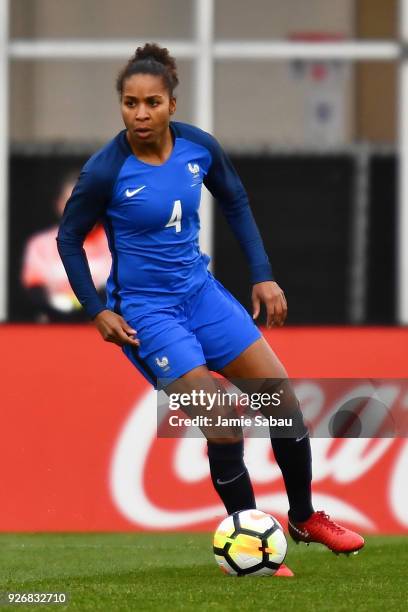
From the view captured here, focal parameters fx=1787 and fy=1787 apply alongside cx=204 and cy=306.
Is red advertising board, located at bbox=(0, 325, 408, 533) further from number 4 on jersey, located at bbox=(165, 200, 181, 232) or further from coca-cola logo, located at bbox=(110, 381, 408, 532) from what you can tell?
number 4 on jersey, located at bbox=(165, 200, 181, 232)

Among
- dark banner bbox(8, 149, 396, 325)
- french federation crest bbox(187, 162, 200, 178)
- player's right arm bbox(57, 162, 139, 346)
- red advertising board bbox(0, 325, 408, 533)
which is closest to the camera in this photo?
player's right arm bbox(57, 162, 139, 346)

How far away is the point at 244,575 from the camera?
6258mm

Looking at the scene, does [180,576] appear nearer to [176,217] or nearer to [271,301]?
[271,301]

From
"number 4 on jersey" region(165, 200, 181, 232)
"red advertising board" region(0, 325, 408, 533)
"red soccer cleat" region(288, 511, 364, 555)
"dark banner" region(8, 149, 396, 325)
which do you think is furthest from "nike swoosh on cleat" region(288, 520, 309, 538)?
"dark banner" region(8, 149, 396, 325)

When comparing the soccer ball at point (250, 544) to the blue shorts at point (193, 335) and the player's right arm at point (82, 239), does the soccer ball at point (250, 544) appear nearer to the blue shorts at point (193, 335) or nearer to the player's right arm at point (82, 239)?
the blue shorts at point (193, 335)

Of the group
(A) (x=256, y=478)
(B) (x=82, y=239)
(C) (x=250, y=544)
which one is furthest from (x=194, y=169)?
(A) (x=256, y=478)

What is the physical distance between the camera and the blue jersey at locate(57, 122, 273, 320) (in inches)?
242

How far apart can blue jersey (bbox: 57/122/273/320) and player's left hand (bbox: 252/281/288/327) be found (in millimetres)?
216

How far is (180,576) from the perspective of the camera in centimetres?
653

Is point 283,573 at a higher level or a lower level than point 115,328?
lower

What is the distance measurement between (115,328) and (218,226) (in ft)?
22.1

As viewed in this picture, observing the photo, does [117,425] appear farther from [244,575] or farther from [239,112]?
[239,112]

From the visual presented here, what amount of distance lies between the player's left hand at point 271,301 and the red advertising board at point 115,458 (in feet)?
7.67

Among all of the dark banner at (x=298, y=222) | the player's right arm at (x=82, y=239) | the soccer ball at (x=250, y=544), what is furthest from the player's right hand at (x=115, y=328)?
the dark banner at (x=298, y=222)
